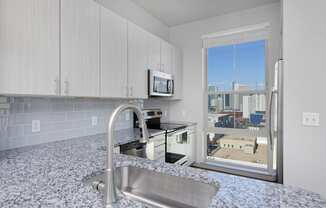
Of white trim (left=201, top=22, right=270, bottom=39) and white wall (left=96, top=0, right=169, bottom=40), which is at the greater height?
white wall (left=96, top=0, right=169, bottom=40)

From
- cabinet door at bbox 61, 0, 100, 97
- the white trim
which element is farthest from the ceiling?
cabinet door at bbox 61, 0, 100, 97

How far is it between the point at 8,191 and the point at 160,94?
7.39 feet

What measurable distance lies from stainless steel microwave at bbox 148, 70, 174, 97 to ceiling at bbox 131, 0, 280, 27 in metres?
1.13

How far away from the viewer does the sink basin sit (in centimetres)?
94

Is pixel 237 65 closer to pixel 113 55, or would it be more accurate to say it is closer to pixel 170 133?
pixel 170 133

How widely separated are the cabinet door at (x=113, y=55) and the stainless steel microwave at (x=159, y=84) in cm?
48

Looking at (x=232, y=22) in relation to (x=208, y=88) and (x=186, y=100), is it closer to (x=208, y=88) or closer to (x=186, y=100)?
(x=208, y=88)

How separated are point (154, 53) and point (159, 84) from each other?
479 millimetres

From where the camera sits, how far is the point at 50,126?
6.12ft

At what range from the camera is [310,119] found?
164 cm

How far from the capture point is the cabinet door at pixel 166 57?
307 cm

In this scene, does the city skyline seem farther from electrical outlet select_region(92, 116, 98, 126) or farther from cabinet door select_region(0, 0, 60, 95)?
cabinet door select_region(0, 0, 60, 95)

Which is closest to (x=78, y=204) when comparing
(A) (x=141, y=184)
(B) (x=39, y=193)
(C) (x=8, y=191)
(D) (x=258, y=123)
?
(B) (x=39, y=193)

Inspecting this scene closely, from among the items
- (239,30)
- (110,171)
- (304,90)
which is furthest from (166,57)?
(110,171)
